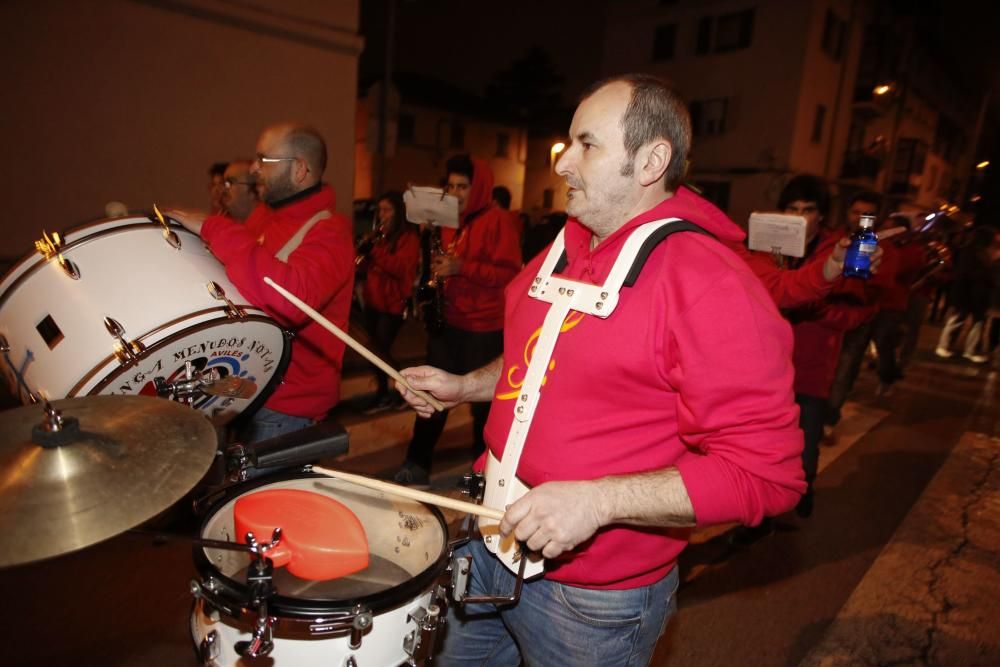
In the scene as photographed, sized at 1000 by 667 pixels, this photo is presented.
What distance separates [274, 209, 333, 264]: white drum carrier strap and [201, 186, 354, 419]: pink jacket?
3 cm

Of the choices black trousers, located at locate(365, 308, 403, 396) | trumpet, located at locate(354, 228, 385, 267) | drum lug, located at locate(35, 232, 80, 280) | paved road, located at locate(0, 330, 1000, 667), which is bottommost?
paved road, located at locate(0, 330, 1000, 667)

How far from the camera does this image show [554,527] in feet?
4.06

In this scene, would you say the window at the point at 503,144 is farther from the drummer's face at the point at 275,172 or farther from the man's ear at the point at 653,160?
the man's ear at the point at 653,160

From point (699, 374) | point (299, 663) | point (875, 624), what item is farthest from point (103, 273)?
point (875, 624)

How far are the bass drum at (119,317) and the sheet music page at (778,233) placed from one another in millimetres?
2833

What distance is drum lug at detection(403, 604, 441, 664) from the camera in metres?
1.35

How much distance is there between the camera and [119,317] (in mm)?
1799

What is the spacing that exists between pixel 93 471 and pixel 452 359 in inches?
132

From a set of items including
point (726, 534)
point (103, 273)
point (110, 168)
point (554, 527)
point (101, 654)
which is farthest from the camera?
point (110, 168)

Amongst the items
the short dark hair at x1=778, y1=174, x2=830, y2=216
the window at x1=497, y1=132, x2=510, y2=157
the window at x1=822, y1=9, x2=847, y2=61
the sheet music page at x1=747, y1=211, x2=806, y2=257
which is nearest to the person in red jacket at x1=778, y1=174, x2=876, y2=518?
the short dark hair at x1=778, y1=174, x2=830, y2=216

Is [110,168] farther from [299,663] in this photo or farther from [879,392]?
[879,392]

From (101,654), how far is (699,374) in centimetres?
279

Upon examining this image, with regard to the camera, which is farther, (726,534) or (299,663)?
(726,534)

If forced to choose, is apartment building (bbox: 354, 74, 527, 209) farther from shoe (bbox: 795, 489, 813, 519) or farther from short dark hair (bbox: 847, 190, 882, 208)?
shoe (bbox: 795, 489, 813, 519)
